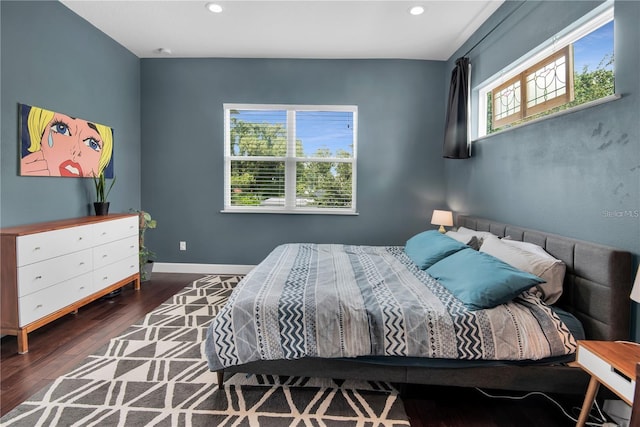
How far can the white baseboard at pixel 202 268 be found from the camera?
4.24 meters

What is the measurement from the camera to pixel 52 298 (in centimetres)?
242

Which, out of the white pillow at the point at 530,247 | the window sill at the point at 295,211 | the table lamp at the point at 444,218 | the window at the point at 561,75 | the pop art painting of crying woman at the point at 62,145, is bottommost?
the white pillow at the point at 530,247

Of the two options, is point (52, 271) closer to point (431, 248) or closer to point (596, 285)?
point (431, 248)

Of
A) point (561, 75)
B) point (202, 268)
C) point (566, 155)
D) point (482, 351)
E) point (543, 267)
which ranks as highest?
point (561, 75)

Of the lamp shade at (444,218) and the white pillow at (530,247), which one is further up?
the lamp shade at (444,218)

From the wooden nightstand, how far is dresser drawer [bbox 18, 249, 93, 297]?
132 inches

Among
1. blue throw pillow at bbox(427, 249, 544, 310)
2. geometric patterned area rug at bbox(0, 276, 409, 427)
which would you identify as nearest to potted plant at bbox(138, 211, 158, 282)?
geometric patterned area rug at bbox(0, 276, 409, 427)

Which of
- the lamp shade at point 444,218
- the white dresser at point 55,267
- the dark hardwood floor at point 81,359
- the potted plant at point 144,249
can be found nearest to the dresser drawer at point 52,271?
the white dresser at point 55,267

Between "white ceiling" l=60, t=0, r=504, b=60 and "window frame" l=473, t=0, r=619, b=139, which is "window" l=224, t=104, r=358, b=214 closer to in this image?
"white ceiling" l=60, t=0, r=504, b=60

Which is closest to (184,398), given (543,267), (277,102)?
(543,267)

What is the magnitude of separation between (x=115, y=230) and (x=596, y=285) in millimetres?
3841

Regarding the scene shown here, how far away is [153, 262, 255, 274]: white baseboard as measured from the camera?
4.24 meters

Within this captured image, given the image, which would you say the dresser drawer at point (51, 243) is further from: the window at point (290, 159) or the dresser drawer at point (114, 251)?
the window at point (290, 159)

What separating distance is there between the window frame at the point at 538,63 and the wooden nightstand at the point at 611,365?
1255mm
